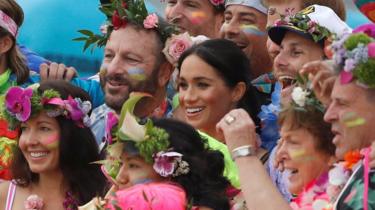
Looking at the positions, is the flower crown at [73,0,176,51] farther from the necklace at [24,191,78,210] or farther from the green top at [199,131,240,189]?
the green top at [199,131,240,189]

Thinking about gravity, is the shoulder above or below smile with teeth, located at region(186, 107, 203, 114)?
below

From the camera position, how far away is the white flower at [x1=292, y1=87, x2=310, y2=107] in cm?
569

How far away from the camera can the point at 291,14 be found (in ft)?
24.1

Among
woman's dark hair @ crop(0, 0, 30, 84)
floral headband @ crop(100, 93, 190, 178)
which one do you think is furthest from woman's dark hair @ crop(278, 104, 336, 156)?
woman's dark hair @ crop(0, 0, 30, 84)

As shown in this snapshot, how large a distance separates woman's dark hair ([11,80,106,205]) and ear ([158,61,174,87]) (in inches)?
30.1

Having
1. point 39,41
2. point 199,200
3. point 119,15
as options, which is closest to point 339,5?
point 119,15

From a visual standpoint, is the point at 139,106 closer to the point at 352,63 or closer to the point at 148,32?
the point at 148,32

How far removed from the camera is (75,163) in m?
7.44

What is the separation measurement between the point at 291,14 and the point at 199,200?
1908 mm

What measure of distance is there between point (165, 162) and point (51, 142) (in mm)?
1548

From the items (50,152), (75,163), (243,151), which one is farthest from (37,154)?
(243,151)

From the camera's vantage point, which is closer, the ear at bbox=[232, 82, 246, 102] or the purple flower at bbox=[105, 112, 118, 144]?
the purple flower at bbox=[105, 112, 118, 144]

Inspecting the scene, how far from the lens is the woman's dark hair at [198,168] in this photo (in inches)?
233

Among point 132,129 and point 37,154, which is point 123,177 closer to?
point 132,129
